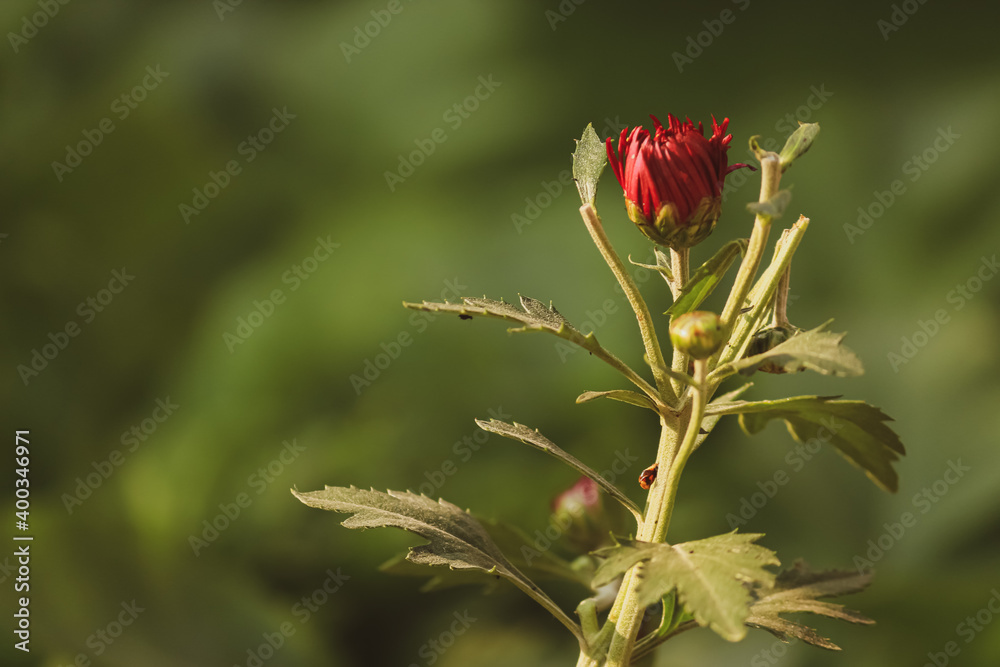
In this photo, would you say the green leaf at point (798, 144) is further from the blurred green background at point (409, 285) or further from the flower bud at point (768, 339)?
the blurred green background at point (409, 285)

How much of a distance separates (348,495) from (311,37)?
861mm

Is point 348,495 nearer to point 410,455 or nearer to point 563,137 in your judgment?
point 410,455

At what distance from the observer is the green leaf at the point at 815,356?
0.63 ft

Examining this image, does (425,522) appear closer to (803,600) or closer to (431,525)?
(431,525)

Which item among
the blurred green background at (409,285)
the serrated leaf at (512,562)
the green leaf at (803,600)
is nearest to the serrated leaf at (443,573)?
the serrated leaf at (512,562)

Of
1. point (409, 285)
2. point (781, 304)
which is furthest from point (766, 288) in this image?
point (409, 285)

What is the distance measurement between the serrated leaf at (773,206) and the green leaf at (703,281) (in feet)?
0.12

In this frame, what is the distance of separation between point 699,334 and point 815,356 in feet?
0.10

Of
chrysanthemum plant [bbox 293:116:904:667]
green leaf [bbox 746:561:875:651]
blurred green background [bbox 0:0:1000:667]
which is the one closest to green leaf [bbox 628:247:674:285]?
chrysanthemum plant [bbox 293:116:904:667]

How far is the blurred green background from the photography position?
2.52 ft

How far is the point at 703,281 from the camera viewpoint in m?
0.24

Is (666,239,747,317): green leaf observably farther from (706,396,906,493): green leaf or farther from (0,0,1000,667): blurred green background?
(0,0,1000,667): blurred green background

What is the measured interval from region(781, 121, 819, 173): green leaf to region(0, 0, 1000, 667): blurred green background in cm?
57

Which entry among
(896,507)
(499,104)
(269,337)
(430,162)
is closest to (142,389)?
(269,337)
